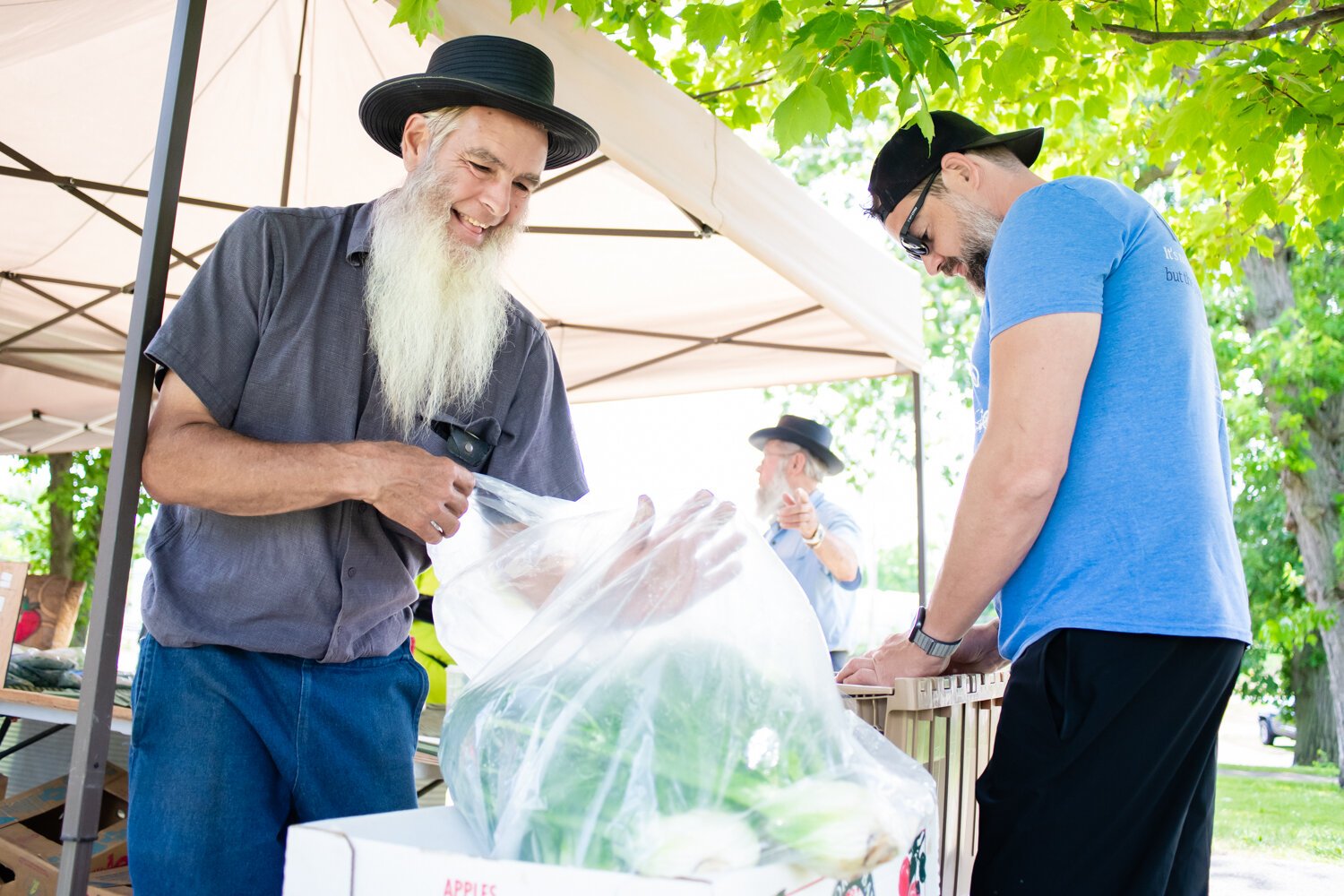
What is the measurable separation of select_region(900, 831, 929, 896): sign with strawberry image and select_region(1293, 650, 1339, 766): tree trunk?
16547mm

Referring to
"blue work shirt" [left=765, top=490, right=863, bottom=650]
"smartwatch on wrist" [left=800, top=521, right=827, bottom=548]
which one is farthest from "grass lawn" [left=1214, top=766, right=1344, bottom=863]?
"smartwatch on wrist" [left=800, top=521, right=827, bottom=548]

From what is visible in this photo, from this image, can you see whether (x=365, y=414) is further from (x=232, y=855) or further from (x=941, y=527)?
(x=941, y=527)

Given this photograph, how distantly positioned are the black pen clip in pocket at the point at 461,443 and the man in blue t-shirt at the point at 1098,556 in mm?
763

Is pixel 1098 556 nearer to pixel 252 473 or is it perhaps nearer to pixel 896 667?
pixel 896 667

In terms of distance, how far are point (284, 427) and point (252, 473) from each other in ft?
0.63

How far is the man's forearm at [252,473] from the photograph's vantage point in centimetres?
144

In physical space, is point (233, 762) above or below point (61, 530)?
below

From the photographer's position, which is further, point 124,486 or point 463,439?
point 463,439

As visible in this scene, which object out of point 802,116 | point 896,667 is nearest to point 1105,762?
point 896,667

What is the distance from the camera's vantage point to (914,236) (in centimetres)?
204

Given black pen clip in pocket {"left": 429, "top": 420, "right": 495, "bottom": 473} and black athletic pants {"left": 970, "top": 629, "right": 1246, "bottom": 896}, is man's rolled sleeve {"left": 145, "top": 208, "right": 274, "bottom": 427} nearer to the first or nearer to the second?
black pen clip in pocket {"left": 429, "top": 420, "right": 495, "bottom": 473}

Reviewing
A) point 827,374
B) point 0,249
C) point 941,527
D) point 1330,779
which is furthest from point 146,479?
point 941,527

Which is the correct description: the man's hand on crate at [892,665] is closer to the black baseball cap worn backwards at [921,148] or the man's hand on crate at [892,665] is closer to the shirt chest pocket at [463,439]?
the shirt chest pocket at [463,439]

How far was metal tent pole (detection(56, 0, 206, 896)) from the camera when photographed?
138 centimetres
